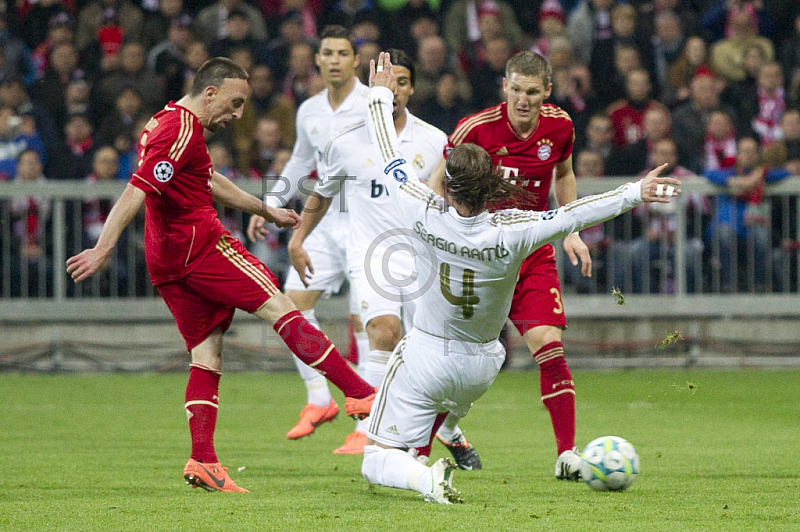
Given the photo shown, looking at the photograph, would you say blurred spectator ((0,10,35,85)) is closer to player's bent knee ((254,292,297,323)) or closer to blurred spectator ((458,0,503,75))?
blurred spectator ((458,0,503,75))

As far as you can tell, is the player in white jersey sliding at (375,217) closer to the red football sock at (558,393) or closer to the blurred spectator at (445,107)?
the red football sock at (558,393)

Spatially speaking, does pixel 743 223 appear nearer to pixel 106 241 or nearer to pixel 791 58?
pixel 791 58

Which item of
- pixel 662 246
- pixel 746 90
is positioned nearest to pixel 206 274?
pixel 662 246

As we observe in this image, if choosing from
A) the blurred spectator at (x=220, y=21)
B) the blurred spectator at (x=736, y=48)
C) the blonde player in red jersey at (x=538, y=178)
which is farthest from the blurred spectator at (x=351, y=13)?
the blonde player in red jersey at (x=538, y=178)

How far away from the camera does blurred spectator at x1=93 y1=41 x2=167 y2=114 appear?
14.8 meters

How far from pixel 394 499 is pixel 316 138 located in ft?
11.4

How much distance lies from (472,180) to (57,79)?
11.0 m

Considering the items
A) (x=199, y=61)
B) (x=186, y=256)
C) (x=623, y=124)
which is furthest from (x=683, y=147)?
(x=186, y=256)

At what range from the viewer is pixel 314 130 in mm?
8398

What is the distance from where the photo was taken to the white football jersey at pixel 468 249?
5090 millimetres

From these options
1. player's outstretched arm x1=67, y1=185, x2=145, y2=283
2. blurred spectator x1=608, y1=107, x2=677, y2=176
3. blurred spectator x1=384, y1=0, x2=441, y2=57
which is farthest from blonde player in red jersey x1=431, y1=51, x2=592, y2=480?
blurred spectator x1=384, y1=0, x2=441, y2=57

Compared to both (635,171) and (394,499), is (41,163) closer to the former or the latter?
(635,171)

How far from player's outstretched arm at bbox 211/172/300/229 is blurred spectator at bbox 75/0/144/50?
31.8ft

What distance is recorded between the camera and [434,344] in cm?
541
